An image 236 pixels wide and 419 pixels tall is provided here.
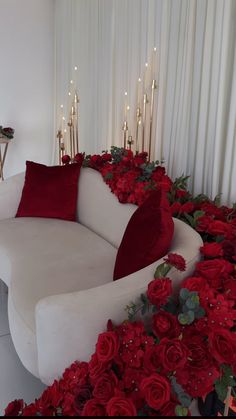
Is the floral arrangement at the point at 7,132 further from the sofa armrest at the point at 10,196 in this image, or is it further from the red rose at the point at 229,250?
the red rose at the point at 229,250

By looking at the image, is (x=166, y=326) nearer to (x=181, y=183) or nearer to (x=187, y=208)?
(x=187, y=208)

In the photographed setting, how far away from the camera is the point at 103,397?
93 cm

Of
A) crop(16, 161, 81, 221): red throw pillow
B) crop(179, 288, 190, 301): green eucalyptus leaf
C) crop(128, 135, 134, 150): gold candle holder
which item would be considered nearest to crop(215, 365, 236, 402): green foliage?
crop(179, 288, 190, 301): green eucalyptus leaf

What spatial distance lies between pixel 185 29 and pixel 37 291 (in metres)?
1.63

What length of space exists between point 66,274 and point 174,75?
1.34 meters

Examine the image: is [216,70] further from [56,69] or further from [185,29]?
[56,69]

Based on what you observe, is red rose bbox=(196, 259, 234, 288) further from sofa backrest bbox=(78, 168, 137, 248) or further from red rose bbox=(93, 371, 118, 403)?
sofa backrest bbox=(78, 168, 137, 248)

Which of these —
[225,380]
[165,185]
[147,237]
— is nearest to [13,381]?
[147,237]

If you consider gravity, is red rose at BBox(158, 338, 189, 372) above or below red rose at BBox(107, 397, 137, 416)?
above

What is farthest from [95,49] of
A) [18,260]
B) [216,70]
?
[18,260]

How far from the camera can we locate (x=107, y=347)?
3.30ft

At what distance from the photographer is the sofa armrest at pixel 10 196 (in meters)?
2.54

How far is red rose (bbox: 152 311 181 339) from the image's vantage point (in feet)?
3.34

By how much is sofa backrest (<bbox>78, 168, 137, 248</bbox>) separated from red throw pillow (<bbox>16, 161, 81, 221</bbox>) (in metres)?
0.06
